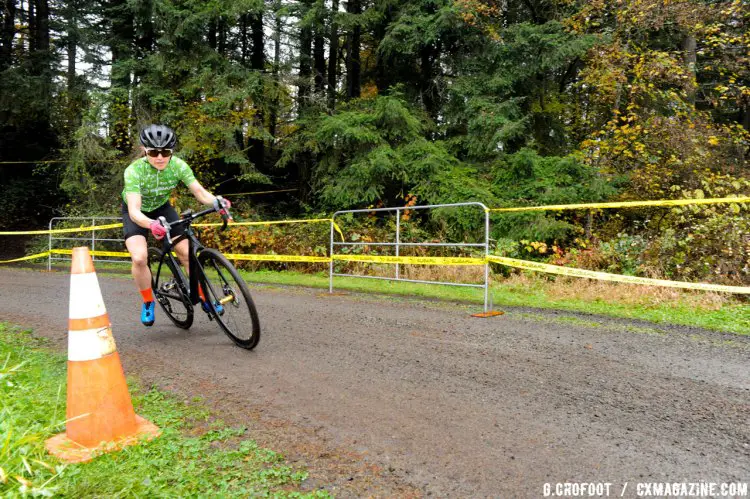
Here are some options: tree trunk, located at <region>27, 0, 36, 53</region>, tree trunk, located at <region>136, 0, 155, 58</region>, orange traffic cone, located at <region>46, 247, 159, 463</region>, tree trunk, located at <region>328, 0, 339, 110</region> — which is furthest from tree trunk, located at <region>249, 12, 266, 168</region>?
orange traffic cone, located at <region>46, 247, 159, 463</region>

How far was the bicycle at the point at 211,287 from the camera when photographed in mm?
4551

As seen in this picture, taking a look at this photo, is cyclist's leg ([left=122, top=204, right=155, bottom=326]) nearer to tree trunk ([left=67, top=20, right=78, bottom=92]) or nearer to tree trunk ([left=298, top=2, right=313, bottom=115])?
tree trunk ([left=298, top=2, right=313, bottom=115])

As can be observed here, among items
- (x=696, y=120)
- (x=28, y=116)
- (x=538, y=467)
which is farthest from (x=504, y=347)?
(x=28, y=116)

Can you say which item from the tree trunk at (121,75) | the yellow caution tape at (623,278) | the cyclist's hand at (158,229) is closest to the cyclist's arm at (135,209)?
the cyclist's hand at (158,229)

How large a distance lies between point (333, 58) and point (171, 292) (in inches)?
624

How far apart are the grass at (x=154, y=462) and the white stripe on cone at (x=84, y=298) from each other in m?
0.67

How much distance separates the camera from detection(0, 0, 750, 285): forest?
11.4m

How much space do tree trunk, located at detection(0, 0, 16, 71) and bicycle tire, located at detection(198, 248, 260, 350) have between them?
23.2 m

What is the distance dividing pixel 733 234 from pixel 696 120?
20.3 feet

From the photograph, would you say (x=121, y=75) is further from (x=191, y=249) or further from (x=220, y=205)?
(x=220, y=205)

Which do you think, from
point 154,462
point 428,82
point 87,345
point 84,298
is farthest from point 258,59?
point 154,462

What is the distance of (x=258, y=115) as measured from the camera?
1628 cm

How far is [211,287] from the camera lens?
4867 mm

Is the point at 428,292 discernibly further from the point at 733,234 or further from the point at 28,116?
the point at 28,116
